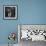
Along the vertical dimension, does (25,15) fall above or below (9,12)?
below

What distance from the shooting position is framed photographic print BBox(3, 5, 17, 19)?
4.75 metres

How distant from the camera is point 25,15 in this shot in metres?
4.77

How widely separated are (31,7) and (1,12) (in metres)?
1.05

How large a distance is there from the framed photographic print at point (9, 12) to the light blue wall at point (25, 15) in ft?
0.37

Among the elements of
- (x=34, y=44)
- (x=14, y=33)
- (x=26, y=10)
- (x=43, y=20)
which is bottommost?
(x=34, y=44)

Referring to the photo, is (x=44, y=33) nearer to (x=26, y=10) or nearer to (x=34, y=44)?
(x=34, y=44)

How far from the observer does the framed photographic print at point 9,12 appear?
475 cm

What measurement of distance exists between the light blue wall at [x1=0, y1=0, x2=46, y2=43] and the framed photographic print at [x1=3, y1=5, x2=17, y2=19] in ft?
0.37

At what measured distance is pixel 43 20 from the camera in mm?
4773

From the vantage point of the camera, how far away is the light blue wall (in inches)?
187

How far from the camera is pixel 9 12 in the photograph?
15.7 feet

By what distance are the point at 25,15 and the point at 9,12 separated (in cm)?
56

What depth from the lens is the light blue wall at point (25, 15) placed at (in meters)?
4.75

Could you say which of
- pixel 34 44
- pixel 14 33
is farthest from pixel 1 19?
pixel 34 44
